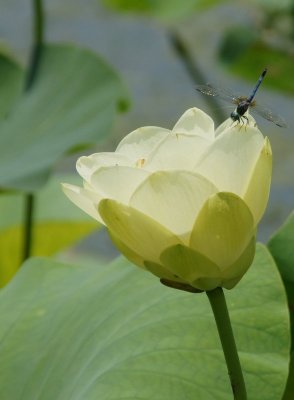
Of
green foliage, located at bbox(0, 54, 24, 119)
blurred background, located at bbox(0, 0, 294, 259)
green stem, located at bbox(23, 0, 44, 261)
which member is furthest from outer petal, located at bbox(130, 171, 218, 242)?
blurred background, located at bbox(0, 0, 294, 259)

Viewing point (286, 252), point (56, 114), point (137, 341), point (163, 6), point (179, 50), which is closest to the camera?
point (137, 341)

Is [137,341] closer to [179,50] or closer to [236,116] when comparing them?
[236,116]

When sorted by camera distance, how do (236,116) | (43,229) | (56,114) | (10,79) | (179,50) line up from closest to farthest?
(236,116) < (56,114) < (10,79) < (43,229) < (179,50)

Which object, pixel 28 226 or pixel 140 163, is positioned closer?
pixel 140 163

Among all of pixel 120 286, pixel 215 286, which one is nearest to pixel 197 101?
pixel 120 286

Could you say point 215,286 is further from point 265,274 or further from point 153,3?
point 153,3

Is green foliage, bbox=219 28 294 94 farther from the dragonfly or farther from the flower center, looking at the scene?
the flower center

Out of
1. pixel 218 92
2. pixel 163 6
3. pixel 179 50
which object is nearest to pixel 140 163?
pixel 218 92
